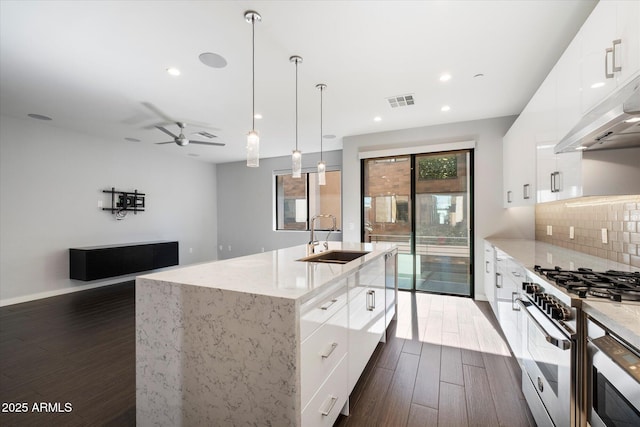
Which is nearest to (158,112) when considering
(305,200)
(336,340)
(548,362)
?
(305,200)

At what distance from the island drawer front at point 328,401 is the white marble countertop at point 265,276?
52cm

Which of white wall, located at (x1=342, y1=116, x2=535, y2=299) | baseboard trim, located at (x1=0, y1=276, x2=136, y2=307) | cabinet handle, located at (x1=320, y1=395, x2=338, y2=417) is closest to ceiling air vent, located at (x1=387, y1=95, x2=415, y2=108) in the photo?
white wall, located at (x1=342, y1=116, x2=535, y2=299)

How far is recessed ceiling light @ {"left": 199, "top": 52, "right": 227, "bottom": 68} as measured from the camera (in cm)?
254

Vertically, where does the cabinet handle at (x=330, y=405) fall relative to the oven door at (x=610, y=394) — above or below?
below

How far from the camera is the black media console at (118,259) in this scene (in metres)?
4.52

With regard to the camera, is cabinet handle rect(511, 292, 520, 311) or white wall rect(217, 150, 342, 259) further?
white wall rect(217, 150, 342, 259)

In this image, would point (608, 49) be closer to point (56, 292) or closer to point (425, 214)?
point (425, 214)

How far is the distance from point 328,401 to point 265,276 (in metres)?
0.74

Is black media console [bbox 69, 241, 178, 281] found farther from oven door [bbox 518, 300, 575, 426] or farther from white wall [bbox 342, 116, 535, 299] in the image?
oven door [bbox 518, 300, 575, 426]

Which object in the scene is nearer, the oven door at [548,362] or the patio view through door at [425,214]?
the oven door at [548,362]

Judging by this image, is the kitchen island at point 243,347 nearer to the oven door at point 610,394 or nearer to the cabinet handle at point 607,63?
the oven door at point 610,394

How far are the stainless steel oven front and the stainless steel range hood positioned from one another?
2.76 ft

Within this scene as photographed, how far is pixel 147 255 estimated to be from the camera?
5449mm

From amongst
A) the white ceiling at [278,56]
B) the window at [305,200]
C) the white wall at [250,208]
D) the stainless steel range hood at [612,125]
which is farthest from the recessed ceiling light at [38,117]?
the stainless steel range hood at [612,125]
